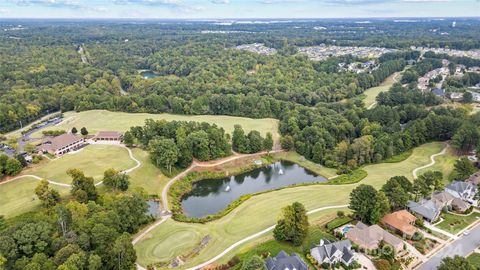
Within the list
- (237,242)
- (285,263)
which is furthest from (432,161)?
(285,263)

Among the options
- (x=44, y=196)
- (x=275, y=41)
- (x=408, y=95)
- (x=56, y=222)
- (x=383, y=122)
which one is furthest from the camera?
(x=275, y=41)

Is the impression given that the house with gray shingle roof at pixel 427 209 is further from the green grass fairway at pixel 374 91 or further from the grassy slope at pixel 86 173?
the green grass fairway at pixel 374 91

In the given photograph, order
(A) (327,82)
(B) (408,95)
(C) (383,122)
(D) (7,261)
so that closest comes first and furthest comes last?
(D) (7,261)
(C) (383,122)
(B) (408,95)
(A) (327,82)

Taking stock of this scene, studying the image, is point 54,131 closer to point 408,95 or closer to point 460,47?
point 408,95

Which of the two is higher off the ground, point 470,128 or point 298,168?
point 470,128

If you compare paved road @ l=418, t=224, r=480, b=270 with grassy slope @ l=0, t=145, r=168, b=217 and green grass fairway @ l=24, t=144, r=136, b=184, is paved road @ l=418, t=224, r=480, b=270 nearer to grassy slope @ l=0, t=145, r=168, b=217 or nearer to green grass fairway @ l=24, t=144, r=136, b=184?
grassy slope @ l=0, t=145, r=168, b=217

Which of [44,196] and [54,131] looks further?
[54,131]

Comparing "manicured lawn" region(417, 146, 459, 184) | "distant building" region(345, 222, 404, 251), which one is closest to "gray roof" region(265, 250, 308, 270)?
"distant building" region(345, 222, 404, 251)

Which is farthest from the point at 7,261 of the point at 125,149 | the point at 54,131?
the point at 54,131
